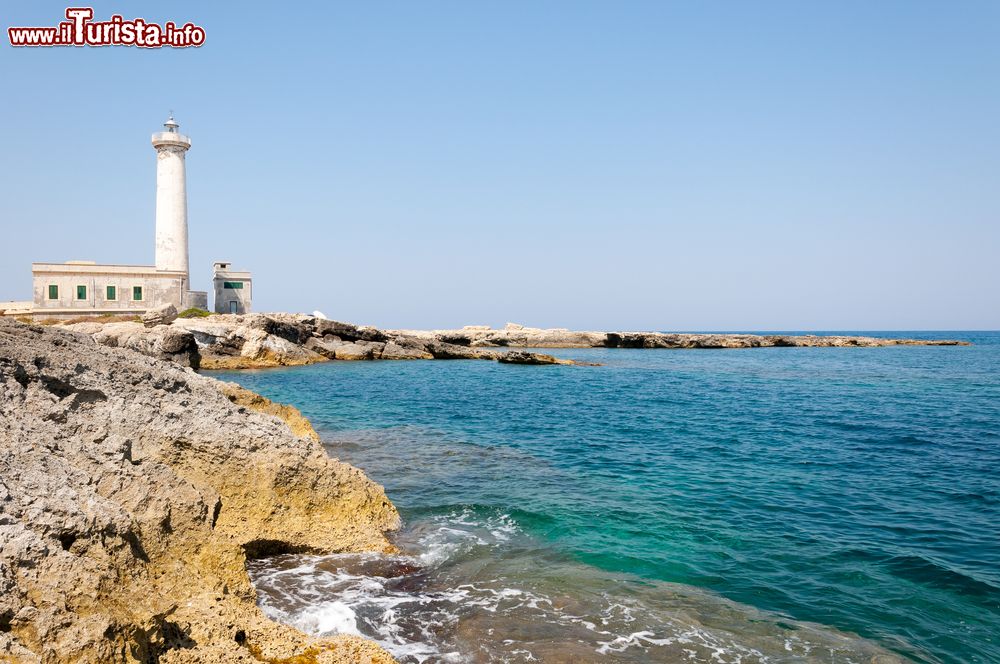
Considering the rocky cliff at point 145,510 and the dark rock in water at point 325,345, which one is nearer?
the rocky cliff at point 145,510

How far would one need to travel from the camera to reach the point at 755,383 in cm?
3925

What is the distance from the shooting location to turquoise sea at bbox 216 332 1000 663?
7031mm

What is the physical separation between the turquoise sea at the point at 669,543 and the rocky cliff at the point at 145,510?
0.95 m

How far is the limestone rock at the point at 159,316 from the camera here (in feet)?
154

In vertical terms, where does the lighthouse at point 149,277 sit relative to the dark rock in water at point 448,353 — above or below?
above

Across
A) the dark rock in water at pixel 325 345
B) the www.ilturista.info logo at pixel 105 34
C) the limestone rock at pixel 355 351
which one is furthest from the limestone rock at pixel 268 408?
the limestone rock at pixel 355 351

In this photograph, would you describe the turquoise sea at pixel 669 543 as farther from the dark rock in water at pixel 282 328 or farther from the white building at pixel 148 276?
the white building at pixel 148 276

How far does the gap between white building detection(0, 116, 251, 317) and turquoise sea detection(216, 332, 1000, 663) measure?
38.3 m

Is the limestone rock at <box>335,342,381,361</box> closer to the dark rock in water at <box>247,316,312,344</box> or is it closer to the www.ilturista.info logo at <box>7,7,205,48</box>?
the dark rock in water at <box>247,316,312,344</box>

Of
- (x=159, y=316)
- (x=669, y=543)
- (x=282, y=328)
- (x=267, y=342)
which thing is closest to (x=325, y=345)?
(x=282, y=328)

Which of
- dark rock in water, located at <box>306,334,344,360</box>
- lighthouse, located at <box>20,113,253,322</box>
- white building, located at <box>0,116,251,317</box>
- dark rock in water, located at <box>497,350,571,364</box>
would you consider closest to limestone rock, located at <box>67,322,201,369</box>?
lighthouse, located at <box>20,113,253,322</box>

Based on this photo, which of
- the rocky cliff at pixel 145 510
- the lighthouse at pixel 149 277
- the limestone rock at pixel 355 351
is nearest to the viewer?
the rocky cliff at pixel 145 510

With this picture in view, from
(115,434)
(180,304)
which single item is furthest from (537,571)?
(180,304)

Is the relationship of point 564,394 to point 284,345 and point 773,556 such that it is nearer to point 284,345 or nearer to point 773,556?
point 773,556
